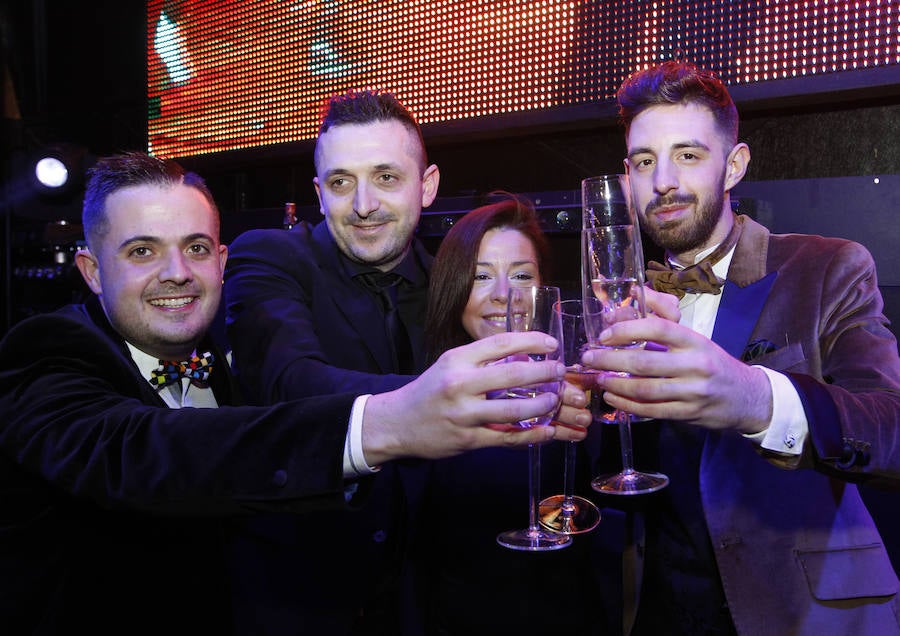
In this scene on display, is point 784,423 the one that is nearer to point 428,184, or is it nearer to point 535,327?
point 535,327

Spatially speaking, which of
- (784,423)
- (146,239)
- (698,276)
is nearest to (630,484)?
(784,423)

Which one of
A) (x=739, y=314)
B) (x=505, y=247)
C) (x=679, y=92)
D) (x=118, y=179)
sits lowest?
(x=739, y=314)

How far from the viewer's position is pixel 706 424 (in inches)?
52.1

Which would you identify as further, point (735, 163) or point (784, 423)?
point (735, 163)

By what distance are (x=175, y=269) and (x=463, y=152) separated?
2.39 meters

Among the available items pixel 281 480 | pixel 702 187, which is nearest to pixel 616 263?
pixel 281 480

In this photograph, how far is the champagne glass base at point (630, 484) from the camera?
156 centimetres

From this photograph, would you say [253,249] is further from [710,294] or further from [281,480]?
[710,294]

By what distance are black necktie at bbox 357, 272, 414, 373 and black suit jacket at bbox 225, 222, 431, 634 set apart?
0.11 feet

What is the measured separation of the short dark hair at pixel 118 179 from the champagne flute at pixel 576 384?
1.21 m

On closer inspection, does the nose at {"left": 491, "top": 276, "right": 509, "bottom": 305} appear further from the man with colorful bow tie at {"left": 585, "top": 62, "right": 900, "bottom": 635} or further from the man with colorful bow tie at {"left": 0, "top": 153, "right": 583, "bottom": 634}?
the man with colorful bow tie at {"left": 0, "top": 153, "right": 583, "bottom": 634}

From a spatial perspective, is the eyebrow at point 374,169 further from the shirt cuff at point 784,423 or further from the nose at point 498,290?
the shirt cuff at point 784,423

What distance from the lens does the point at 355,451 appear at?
50.9 inches

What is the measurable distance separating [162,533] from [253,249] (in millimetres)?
982
